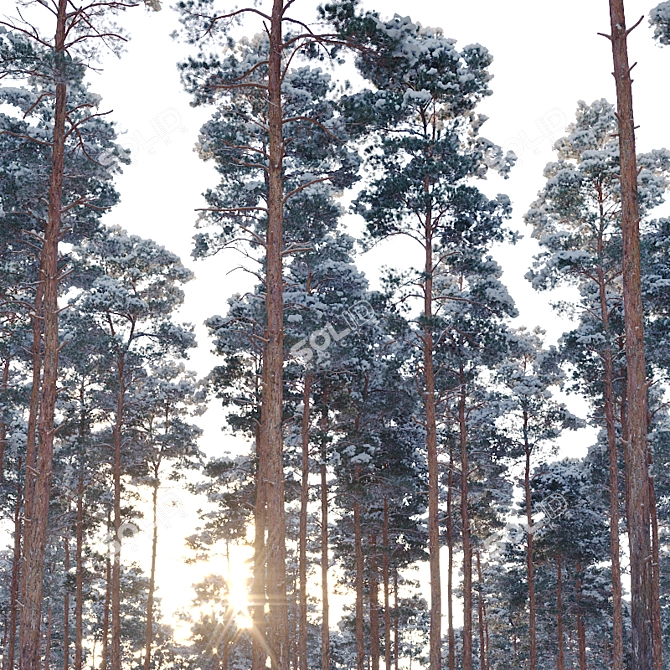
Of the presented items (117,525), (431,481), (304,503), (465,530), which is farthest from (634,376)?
(117,525)

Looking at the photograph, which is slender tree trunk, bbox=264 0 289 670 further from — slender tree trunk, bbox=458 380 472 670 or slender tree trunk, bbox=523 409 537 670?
slender tree trunk, bbox=523 409 537 670

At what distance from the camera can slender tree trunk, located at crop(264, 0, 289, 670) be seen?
1081 centimetres

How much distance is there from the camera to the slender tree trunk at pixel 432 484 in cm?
1576

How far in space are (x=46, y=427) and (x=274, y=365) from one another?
13.9 feet

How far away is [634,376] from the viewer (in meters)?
10.4

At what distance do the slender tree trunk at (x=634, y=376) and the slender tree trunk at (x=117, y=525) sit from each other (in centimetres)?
1583

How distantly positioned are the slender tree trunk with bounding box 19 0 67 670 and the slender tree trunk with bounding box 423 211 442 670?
804 cm

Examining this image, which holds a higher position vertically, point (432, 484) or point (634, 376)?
point (634, 376)

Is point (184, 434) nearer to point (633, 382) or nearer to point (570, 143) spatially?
point (570, 143)

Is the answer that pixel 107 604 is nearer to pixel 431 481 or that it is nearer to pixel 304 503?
pixel 304 503

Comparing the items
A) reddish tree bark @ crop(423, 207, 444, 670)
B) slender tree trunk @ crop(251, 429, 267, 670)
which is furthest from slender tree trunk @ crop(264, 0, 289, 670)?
reddish tree bark @ crop(423, 207, 444, 670)

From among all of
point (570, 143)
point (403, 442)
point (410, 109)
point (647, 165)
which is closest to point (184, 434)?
point (403, 442)

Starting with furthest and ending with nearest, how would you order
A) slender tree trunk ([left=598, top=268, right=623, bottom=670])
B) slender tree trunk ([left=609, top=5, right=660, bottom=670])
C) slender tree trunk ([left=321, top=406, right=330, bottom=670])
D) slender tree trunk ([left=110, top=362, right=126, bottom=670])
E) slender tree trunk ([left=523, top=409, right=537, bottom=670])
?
slender tree trunk ([left=523, top=409, right=537, bottom=670]), slender tree trunk ([left=598, top=268, right=623, bottom=670]), slender tree trunk ([left=321, top=406, right=330, bottom=670]), slender tree trunk ([left=110, top=362, right=126, bottom=670]), slender tree trunk ([left=609, top=5, right=660, bottom=670])

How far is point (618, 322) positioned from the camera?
2209 centimetres
